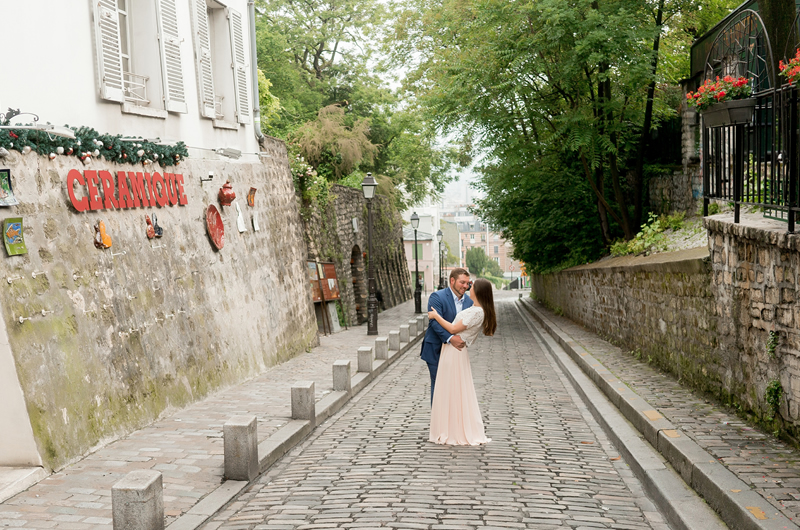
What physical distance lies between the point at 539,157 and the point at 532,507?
18375 millimetres

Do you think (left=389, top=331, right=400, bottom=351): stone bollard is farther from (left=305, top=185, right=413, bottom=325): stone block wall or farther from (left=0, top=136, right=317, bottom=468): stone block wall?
A: (left=305, top=185, right=413, bottom=325): stone block wall

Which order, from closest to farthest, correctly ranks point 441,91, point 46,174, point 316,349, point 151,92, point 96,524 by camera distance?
point 96,524 → point 46,174 → point 151,92 → point 316,349 → point 441,91

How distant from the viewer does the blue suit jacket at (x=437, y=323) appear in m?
7.68

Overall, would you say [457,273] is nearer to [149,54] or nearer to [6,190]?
[6,190]

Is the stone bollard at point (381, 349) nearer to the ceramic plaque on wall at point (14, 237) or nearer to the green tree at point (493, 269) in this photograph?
the ceramic plaque on wall at point (14, 237)

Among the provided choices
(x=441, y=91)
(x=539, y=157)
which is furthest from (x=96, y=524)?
(x=539, y=157)

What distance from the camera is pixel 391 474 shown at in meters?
6.34

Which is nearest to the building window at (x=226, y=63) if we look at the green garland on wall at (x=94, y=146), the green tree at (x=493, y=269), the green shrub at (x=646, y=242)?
the green garland on wall at (x=94, y=146)

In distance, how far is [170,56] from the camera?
10508mm

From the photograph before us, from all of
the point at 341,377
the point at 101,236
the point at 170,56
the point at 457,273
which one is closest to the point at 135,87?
the point at 170,56

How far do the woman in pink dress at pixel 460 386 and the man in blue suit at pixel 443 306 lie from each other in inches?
6.4

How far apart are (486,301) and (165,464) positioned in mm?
3422

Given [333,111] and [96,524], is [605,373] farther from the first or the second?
[333,111]

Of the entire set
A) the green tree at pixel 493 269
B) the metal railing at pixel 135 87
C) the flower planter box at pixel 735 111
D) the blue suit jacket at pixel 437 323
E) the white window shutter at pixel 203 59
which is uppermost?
the white window shutter at pixel 203 59
